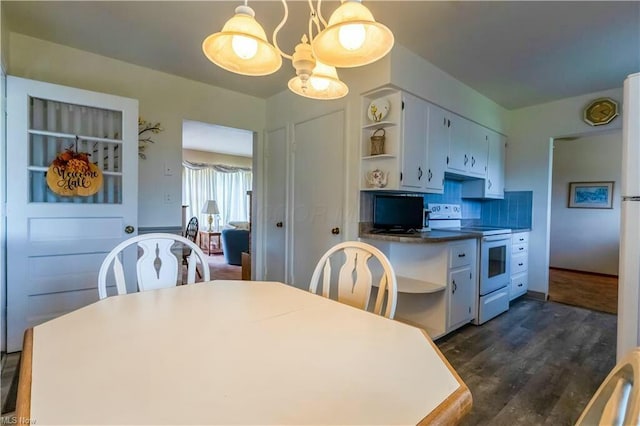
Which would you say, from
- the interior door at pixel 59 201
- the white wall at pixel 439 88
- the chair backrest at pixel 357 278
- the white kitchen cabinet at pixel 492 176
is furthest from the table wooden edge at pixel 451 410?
the white kitchen cabinet at pixel 492 176

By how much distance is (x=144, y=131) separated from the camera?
A: 2873 millimetres

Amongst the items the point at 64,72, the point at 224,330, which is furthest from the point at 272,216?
the point at 224,330

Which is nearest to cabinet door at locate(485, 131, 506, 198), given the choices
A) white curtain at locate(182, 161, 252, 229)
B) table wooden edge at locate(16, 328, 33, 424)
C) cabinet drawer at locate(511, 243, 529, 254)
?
cabinet drawer at locate(511, 243, 529, 254)

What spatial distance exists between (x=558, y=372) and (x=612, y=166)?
4680 millimetres

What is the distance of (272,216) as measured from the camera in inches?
145

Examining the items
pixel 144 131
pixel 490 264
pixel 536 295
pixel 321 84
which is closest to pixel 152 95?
pixel 144 131

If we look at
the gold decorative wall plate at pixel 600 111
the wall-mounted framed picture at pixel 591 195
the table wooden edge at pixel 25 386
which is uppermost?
the gold decorative wall plate at pixel 600 111

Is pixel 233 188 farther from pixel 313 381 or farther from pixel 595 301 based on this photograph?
pixel 313 381

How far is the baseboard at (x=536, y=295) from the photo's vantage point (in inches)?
147

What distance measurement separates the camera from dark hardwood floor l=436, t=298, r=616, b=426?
1.72m

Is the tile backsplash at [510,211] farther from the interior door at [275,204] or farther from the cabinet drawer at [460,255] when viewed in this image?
the interior door at [275,204]

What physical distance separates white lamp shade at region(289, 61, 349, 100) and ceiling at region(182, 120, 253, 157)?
132 inches

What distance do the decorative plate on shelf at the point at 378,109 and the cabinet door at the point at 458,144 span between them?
85cm

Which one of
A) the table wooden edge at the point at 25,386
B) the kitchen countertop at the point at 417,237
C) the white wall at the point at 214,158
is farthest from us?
the white wall at the point at 214,158
